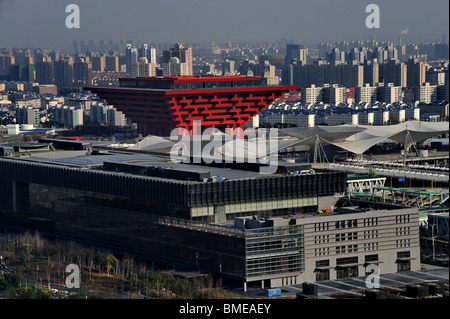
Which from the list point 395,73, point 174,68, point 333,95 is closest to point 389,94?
point 333,95

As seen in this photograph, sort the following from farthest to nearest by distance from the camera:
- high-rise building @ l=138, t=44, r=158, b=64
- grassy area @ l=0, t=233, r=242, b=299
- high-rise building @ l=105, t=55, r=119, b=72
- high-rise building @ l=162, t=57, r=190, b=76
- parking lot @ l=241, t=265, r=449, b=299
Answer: high-rise building @ l=105, t=55, r=119, b=72, high-rise building @ l=138, t=44, r=158, b=64, high-rise building @ l=162, t=57, r=190, b=76, parking lot @ l=241, t=265, r=449, b=299, grassy area @ l=0, t=233, r=242, b=299

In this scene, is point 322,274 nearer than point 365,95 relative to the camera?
Yes

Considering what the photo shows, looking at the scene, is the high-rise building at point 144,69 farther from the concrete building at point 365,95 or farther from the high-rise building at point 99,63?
the high-rise building at point 99,63

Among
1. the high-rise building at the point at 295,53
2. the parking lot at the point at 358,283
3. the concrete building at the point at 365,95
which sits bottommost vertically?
the parking lot at the point at 358,283

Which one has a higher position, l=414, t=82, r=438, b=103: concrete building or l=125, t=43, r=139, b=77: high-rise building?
l=125, t=43, r=139, b=77: high-rise building

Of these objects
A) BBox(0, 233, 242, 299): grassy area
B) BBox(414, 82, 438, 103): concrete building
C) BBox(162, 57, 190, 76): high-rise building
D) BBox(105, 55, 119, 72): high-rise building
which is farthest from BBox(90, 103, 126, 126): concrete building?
BBox(0, 233, 242, 299): grassy area

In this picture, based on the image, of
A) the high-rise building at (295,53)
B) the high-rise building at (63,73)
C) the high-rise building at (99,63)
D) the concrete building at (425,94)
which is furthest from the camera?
the high-rise building at (295,53)

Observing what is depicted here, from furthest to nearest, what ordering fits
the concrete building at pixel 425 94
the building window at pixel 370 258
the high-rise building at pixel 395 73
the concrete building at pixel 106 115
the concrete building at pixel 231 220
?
the high-rise building at pixel 395 73 → the concrete building at pixel 425 94 → the concrete building at pixel 106 115 → the building window at pixel 370 258 → the concrete building at pixel 231 220

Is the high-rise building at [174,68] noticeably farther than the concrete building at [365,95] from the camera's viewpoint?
No

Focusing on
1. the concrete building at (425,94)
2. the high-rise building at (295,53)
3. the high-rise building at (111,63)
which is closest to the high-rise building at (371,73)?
the concrete building at (425,94)

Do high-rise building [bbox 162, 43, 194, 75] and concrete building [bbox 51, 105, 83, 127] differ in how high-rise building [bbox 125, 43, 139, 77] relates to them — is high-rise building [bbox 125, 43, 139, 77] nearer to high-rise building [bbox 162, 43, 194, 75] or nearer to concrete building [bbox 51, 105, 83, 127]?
high-rise building [bbox 162, 43, 194, 75]

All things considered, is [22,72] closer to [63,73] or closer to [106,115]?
[63,73]
